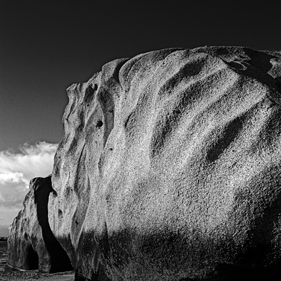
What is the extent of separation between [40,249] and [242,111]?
7072mm

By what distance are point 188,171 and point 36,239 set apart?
6.69 meters

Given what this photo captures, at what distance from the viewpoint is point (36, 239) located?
988 cm

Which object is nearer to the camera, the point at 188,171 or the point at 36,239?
the point at 188,171

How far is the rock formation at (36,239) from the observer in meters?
9.51

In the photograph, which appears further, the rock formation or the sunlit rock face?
the rock formation

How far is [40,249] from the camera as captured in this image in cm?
971

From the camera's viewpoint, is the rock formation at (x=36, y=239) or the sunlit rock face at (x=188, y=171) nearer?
the sunlit rock face at (x=188, y=171)

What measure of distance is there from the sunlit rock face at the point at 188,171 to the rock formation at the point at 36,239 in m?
3.25

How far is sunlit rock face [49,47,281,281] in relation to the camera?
389cm

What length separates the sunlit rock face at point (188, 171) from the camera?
3893 mm

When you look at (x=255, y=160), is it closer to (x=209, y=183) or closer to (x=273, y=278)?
(x=209, y=183)

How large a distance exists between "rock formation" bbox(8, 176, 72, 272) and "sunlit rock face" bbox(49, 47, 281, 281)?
3.25 metres

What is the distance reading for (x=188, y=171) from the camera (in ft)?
14.3

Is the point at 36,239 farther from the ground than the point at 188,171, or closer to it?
closer to it
